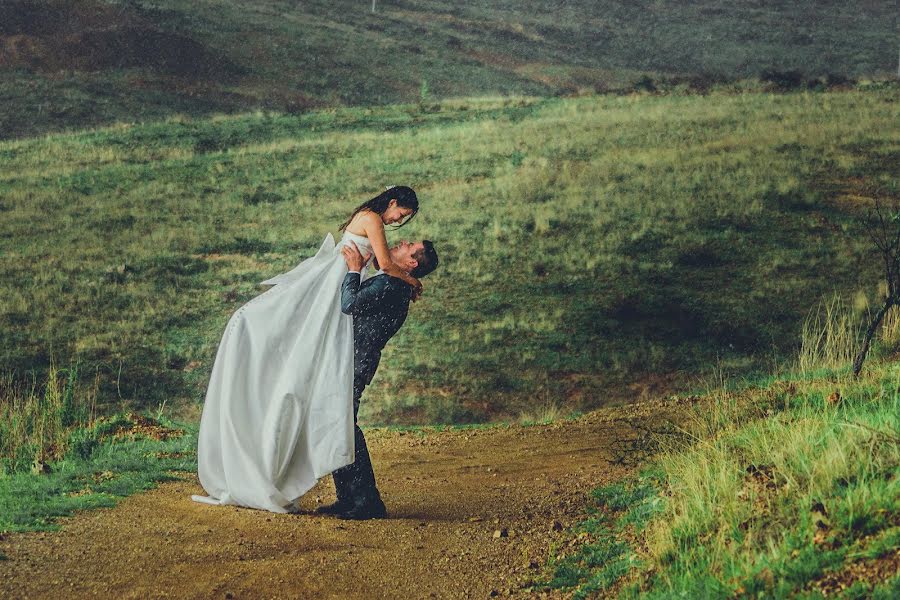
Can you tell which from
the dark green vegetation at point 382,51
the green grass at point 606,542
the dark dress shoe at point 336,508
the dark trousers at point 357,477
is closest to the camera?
the green grass at point 606,542

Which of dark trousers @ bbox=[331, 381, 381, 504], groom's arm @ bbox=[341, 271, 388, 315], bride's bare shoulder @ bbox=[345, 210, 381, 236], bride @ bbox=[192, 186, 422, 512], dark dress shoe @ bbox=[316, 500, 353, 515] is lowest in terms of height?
dark dress shoe @ bbox=[316, 500, 353, 515]

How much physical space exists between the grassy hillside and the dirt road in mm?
7961

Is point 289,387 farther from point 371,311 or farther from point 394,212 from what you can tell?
point 394,212

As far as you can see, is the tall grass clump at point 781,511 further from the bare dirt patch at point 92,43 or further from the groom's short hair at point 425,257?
the bare dirt patch at point 92,43

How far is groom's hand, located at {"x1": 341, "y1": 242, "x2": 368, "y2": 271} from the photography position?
23.9 feet

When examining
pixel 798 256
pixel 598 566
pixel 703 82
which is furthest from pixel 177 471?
pixel 703 82

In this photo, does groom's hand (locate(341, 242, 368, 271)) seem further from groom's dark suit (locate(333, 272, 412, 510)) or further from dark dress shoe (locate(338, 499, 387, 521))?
dark dress shoe (locate(338, 499, 387, 521))

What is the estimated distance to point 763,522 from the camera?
5352mm

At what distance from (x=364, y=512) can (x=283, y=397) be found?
935 millimetres

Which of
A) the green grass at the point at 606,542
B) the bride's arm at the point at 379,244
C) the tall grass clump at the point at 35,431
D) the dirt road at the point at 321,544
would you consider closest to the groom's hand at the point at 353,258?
the bride's arm at the point at 379,244

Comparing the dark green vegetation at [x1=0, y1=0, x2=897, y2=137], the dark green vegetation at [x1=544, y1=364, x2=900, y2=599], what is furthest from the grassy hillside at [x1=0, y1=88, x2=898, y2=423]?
the dark green vegetation at [x1=0, y1=0, x2=897, y2=137]

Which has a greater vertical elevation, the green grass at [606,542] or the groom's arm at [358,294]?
the groom's arm at [358,294]

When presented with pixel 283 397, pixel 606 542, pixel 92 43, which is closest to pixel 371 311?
pixel 283 397

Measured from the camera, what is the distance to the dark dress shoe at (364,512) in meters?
7.41
